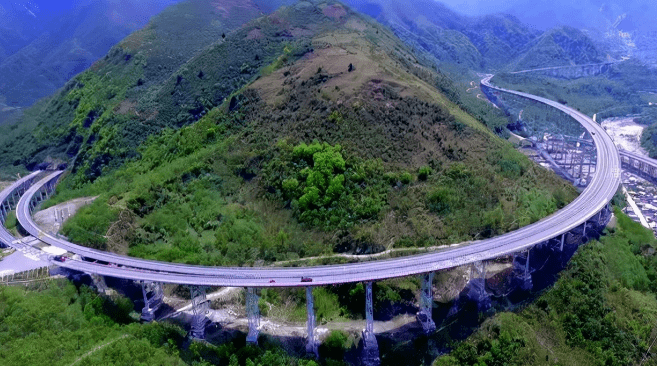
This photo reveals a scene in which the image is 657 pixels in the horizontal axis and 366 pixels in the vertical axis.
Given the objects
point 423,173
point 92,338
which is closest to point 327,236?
point 423,173

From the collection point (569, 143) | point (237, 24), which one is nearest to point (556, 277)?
point (569, 143)

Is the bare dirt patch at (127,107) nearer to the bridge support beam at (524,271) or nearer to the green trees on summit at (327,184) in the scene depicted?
the green trees on summit at (327,184)

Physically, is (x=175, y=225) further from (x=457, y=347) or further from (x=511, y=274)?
(x=511, y=274)

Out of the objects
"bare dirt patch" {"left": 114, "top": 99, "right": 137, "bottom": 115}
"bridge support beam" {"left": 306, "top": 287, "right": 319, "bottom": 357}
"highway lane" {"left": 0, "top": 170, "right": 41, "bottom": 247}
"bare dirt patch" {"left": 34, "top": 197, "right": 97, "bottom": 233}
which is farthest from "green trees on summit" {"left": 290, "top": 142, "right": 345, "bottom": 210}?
"bare dirt patch" {"left": 114, "top": 99, "right": 137, "bottom": 115}

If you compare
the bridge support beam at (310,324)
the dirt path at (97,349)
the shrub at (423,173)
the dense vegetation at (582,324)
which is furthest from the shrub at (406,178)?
the dirt path at (97,349)

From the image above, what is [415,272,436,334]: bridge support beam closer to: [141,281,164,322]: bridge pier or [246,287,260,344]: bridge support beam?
[246,287,260,344]: bridge support beam

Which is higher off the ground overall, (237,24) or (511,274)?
(237,24)
